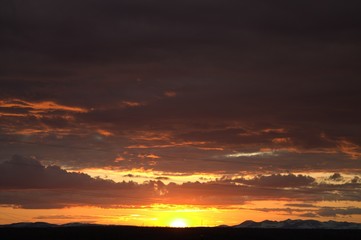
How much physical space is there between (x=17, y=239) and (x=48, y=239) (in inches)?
410

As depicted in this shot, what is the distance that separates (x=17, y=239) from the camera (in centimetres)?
19575

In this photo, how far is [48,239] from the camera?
199m
